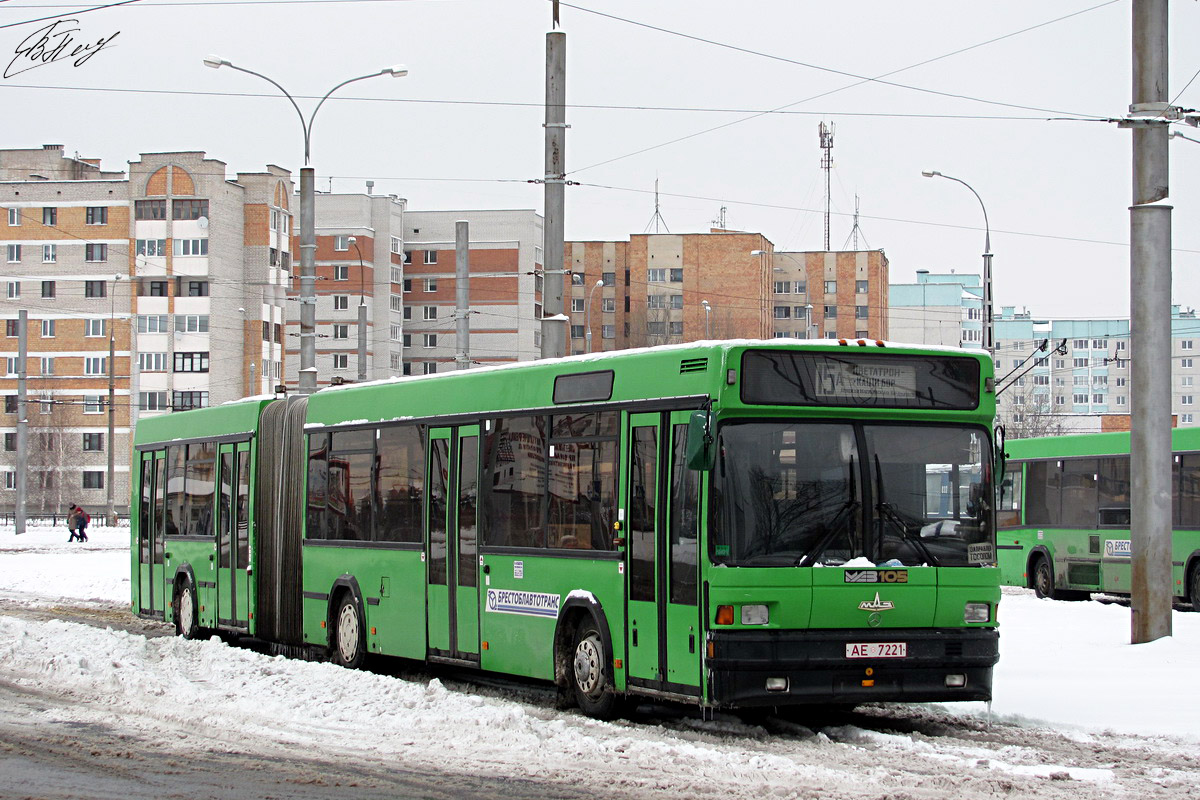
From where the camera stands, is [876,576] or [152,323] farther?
[152,323]

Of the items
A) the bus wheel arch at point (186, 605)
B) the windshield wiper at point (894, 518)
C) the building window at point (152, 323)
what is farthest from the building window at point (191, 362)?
the windshield wiper at point (894, 518)

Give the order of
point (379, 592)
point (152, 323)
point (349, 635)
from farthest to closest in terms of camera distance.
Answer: point (152, 323), point (349, 635), point (379, 592)

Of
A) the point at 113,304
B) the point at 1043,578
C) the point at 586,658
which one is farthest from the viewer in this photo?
the point at 113,304

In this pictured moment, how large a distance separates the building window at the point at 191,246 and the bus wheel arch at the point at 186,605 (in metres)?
75.0

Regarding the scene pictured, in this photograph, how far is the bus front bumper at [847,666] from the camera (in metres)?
10.5

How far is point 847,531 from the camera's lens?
35.6 feet

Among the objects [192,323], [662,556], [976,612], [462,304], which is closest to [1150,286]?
[976,612]

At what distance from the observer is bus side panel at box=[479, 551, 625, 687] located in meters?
11.8

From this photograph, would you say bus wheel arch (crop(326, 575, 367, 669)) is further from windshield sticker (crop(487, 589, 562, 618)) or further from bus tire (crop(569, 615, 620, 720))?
bus tire (crop(569, 615, 620, 720))

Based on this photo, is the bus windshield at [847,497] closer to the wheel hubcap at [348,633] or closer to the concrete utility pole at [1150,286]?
the concrete utility pole at [1150,286]

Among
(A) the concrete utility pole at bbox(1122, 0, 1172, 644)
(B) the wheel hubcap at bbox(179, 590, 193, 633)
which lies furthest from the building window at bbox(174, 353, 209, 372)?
(A) the concrete utility pole at bbox(1122, 0, 1172, 644)

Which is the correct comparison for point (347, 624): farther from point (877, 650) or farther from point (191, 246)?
point (191, 246)

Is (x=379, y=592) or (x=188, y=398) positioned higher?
(x=188, y=398)

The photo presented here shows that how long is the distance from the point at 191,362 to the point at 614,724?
86.2 meters
